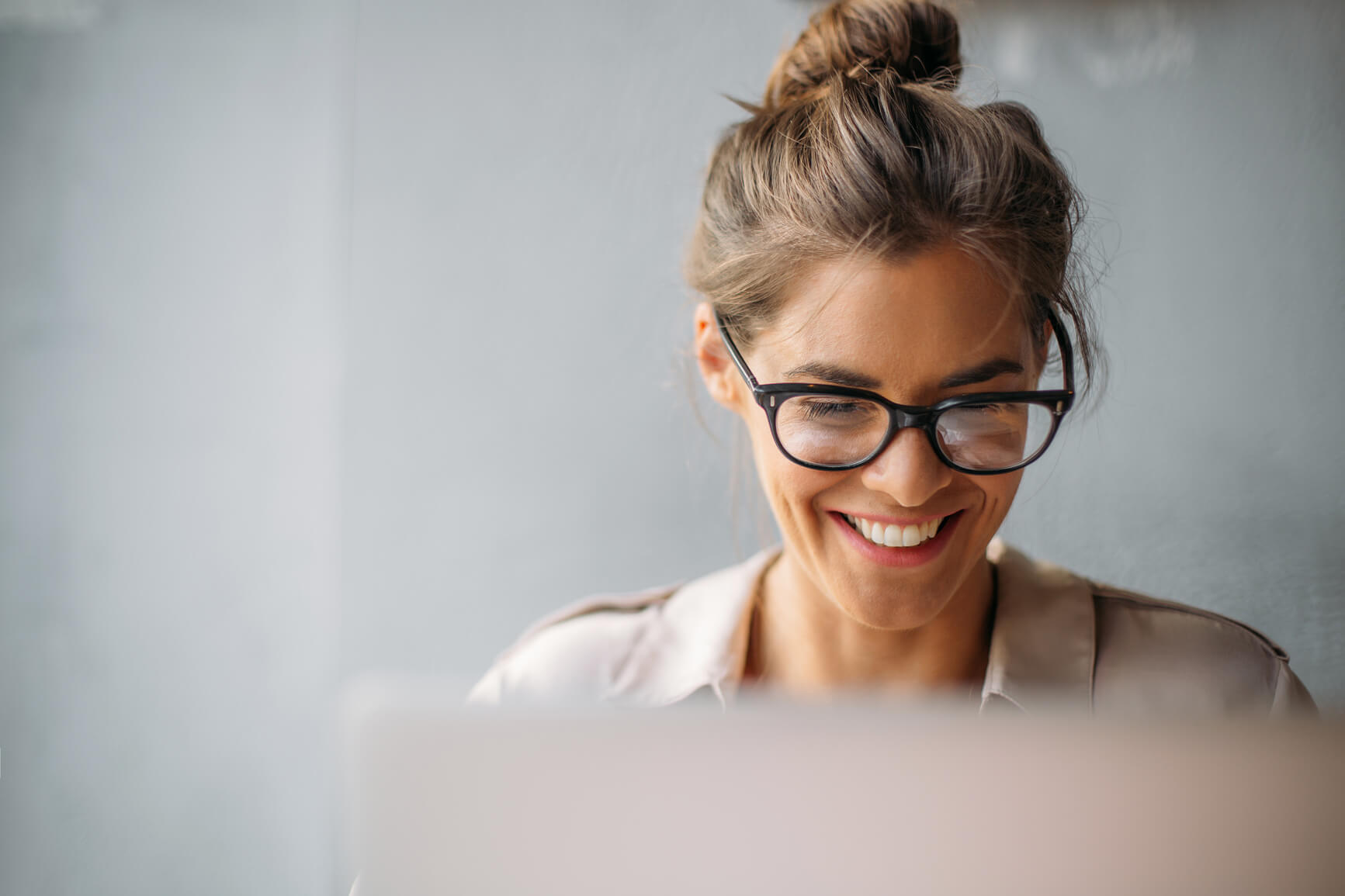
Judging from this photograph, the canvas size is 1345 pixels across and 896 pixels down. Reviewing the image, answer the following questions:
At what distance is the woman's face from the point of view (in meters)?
0.96

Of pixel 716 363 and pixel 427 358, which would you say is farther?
pixel 427 358

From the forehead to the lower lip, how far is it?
0.65 feet

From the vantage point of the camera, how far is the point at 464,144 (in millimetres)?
1395

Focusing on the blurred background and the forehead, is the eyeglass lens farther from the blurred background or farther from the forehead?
the blurred background

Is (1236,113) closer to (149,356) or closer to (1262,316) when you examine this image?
(1262,316)

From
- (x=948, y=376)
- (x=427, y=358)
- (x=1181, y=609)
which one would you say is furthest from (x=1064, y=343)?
(x=427, y=358)

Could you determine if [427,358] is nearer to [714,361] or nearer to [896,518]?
[714,361]

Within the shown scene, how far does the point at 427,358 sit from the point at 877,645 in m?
0.81

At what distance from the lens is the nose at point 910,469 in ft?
3.18

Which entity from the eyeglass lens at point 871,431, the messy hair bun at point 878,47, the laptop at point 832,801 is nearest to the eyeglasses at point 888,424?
the eyeglass lens at point 871,431

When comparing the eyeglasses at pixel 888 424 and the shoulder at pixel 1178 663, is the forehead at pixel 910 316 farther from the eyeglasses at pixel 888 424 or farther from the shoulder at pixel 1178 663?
the shoulder at pixel 1178 663

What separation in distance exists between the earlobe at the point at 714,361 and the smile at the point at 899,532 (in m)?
0.24

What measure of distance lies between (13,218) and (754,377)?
53.9 inches

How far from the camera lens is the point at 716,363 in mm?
1189
